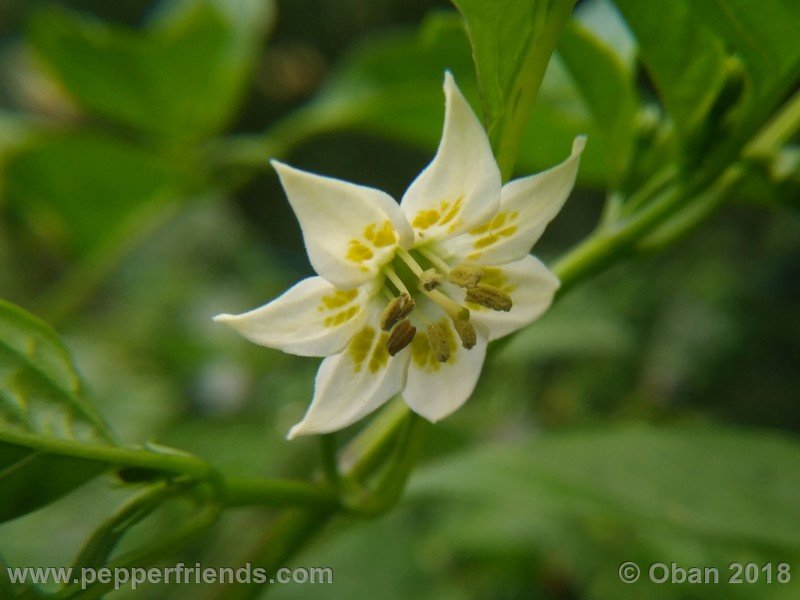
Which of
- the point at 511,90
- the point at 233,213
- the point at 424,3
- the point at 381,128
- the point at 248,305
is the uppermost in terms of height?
the point at 511,90

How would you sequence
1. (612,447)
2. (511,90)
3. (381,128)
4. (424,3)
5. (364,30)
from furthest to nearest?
(364,30)
(424,3)
(381,128)
(612,447)
(511,90)

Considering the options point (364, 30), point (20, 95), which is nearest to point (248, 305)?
point (364, 30)

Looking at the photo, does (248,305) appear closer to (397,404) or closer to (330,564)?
(330,564)

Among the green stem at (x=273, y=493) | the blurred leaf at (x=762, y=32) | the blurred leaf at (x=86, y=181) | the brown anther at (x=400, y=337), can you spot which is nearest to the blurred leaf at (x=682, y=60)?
the blurred leaf at (x=762, y=32)

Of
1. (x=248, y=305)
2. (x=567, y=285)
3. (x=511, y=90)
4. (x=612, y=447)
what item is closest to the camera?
(x=511, y=90)

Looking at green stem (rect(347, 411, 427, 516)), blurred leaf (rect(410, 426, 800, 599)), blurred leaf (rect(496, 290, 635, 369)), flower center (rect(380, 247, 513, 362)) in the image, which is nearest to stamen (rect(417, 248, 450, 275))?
flower center (rect(380, 247, 513, 362))

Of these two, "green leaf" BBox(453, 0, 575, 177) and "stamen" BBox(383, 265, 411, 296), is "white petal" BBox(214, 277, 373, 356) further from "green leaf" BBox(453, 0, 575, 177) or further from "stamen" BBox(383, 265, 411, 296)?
"green leaf" BBox(453, 0, 575, 177)

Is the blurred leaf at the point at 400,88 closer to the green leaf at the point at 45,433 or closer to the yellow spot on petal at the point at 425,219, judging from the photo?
the yellow spot on petal at the point at 425,219

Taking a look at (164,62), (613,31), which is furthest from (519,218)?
(164,62)
